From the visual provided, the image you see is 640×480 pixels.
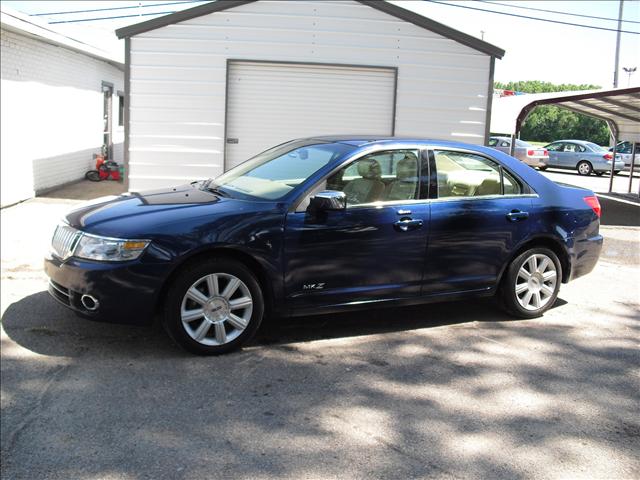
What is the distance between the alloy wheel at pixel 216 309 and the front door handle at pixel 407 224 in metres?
1.30

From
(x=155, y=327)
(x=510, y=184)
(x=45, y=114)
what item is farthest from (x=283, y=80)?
(x=155, y=327)

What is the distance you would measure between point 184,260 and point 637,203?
1435 centimetres

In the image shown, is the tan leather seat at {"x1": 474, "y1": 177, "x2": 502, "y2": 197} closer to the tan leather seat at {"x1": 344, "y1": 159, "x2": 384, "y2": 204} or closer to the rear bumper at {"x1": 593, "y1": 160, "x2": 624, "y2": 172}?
the tan leather seat at {"x1": 344, "y1": 159, "x2": 384, "y2": 204}

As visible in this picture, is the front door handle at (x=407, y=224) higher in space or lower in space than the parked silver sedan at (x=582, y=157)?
lower

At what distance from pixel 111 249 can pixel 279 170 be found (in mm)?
1586

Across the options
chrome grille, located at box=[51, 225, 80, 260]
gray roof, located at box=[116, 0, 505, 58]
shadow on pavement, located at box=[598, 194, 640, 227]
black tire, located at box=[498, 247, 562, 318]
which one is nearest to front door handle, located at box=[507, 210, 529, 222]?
black tire, located at box=[498, 247, 562, 318]

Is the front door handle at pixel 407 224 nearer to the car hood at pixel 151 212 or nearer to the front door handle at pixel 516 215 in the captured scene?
the front door handle at pixel 516 215

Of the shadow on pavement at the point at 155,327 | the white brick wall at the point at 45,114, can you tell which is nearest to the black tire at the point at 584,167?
the white brick wall at the point at 45,114

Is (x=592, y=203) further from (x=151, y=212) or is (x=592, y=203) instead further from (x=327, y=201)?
(x=151, y=212)

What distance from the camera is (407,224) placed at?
5395 mm

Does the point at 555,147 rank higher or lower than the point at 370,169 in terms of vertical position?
higher

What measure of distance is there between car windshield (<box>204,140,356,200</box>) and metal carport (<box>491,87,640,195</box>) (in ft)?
29.3

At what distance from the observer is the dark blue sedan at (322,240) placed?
4785mm

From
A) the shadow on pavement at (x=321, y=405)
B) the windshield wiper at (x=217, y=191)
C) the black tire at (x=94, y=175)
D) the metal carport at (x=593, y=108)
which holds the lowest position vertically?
the shadow on pavement at (x=321, y=405)
